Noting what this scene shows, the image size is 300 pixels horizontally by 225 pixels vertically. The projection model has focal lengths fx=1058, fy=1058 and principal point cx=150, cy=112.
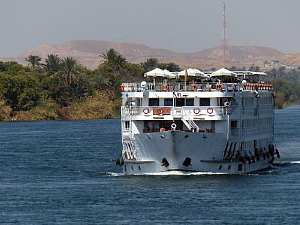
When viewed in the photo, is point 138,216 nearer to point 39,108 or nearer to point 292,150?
point 292,150

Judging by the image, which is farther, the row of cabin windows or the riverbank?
the riverbank

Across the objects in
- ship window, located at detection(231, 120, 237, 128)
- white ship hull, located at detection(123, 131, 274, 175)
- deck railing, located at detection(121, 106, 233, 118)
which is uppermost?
deck railing, located at detection(121, 106, 233, 118)

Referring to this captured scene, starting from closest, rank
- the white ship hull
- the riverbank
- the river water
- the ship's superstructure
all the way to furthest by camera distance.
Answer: the river water, the white ship hull, the ship's superstructure, the riverbank

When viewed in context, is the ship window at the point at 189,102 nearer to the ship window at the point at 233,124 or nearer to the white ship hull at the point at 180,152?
the white ship hull at the point at 180,152

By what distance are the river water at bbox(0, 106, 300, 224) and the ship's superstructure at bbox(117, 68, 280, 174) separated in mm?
1059

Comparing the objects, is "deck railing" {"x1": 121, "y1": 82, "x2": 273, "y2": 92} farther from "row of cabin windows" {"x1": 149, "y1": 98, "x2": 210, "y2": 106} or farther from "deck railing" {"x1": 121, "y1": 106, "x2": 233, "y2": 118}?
"deck railing" {"x1": 121, "y1": 106, "x2": 233, "y2": 118}

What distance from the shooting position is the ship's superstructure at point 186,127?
228 feet

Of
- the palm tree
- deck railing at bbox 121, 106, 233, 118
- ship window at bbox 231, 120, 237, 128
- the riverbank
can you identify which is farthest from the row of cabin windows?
the palm tree

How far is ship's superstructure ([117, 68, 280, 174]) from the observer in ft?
228

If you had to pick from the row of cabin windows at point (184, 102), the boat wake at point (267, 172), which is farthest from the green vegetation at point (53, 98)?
the row of cabin windows at point (184, 102)

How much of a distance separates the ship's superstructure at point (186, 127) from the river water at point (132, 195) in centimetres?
106

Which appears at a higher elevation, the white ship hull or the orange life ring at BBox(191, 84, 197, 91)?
the orange life ring at BBox(191, 84, 197, 91)

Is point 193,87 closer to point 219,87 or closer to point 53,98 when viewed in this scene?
point 219,87

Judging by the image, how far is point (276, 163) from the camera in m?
87.4
